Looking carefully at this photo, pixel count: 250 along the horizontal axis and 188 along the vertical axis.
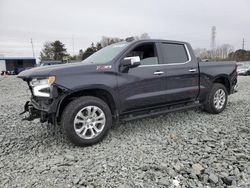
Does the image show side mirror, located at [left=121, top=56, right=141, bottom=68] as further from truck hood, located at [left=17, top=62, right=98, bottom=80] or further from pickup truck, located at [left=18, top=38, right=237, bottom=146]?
truck hood, located at [left=17, top=62, right=98, bottom=80]

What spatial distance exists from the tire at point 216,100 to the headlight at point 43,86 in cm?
362

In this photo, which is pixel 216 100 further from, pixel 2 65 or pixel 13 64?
pixel 2 65

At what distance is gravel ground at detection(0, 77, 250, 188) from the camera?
8.11ft

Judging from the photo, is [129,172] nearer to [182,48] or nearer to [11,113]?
[182,48]

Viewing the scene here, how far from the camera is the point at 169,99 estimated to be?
4.24m

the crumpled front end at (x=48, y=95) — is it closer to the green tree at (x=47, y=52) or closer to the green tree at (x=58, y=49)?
the green tree at (x=58, y=49)

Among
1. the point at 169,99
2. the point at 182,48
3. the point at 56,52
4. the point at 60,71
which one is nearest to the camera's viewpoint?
the point at 60,71

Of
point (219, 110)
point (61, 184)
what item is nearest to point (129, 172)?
point (61, 184)

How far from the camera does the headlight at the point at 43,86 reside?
308 cm

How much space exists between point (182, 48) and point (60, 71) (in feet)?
9.24

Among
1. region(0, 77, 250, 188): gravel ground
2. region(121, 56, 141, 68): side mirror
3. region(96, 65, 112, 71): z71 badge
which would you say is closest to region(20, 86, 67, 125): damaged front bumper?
region(0, 77, 250, 188): gravel ground

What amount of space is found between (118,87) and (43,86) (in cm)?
121

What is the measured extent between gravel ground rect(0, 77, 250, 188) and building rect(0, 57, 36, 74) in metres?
32.6

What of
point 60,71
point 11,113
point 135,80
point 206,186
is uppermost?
point 60,71
